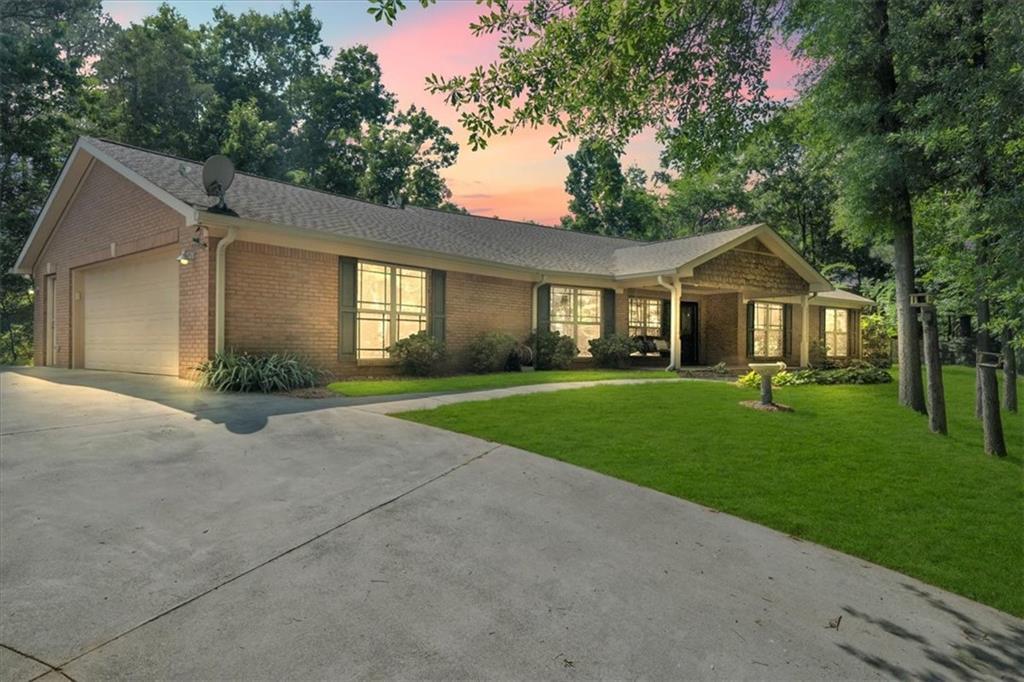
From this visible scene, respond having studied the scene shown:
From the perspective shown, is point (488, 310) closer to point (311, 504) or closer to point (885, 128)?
point (885, 128)

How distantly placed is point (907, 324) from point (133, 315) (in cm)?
1567

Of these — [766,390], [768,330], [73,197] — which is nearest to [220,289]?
[73,197]

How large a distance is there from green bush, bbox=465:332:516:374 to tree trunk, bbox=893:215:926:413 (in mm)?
8374

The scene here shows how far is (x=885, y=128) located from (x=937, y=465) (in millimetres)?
6389

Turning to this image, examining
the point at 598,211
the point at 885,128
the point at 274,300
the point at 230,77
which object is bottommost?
the point at 274,300

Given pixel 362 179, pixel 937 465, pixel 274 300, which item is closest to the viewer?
pixel 937 465

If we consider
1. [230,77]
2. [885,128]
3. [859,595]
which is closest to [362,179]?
[230,77]

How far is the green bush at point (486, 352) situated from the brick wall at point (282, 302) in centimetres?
360

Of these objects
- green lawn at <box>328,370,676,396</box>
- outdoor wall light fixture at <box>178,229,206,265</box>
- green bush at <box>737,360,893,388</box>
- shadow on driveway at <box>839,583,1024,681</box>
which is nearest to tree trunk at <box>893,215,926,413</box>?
green bush at <box>737,360,893,388</box>

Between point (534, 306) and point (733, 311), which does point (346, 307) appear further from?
point (733, 311)

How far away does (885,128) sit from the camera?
9930 mm

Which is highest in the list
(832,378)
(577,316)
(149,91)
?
(149,91)

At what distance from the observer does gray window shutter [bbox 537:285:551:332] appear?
15617mm

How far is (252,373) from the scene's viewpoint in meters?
9.27
